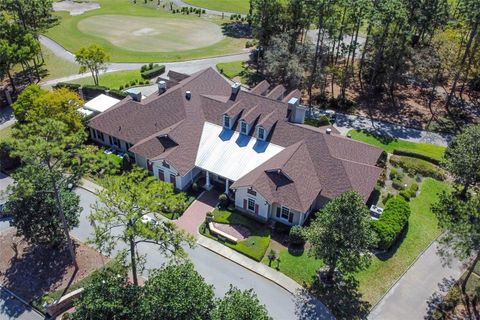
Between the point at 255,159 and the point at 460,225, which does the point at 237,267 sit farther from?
the point at 460,225

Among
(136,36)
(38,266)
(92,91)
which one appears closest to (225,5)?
(136,36)

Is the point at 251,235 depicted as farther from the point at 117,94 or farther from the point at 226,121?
the point at 117,94

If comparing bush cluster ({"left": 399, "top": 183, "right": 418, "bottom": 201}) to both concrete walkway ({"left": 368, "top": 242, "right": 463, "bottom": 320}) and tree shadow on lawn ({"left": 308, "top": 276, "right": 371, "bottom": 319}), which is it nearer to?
concrete walkway ({"left": 368, "top": 242, "right": 463, "bottom": 320})

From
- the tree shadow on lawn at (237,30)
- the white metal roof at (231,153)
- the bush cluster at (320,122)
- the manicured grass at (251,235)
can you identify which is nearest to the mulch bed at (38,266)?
the manicured grass at (251,235)

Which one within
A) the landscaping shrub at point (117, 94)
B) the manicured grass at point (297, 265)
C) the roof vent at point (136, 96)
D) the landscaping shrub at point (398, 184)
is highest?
Result: the roof vent at point (136, 96)

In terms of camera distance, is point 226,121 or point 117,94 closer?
point 226,121

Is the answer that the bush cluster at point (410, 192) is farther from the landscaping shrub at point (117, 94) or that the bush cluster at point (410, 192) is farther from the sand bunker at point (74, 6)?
the sand bunker at point (74, 6)
